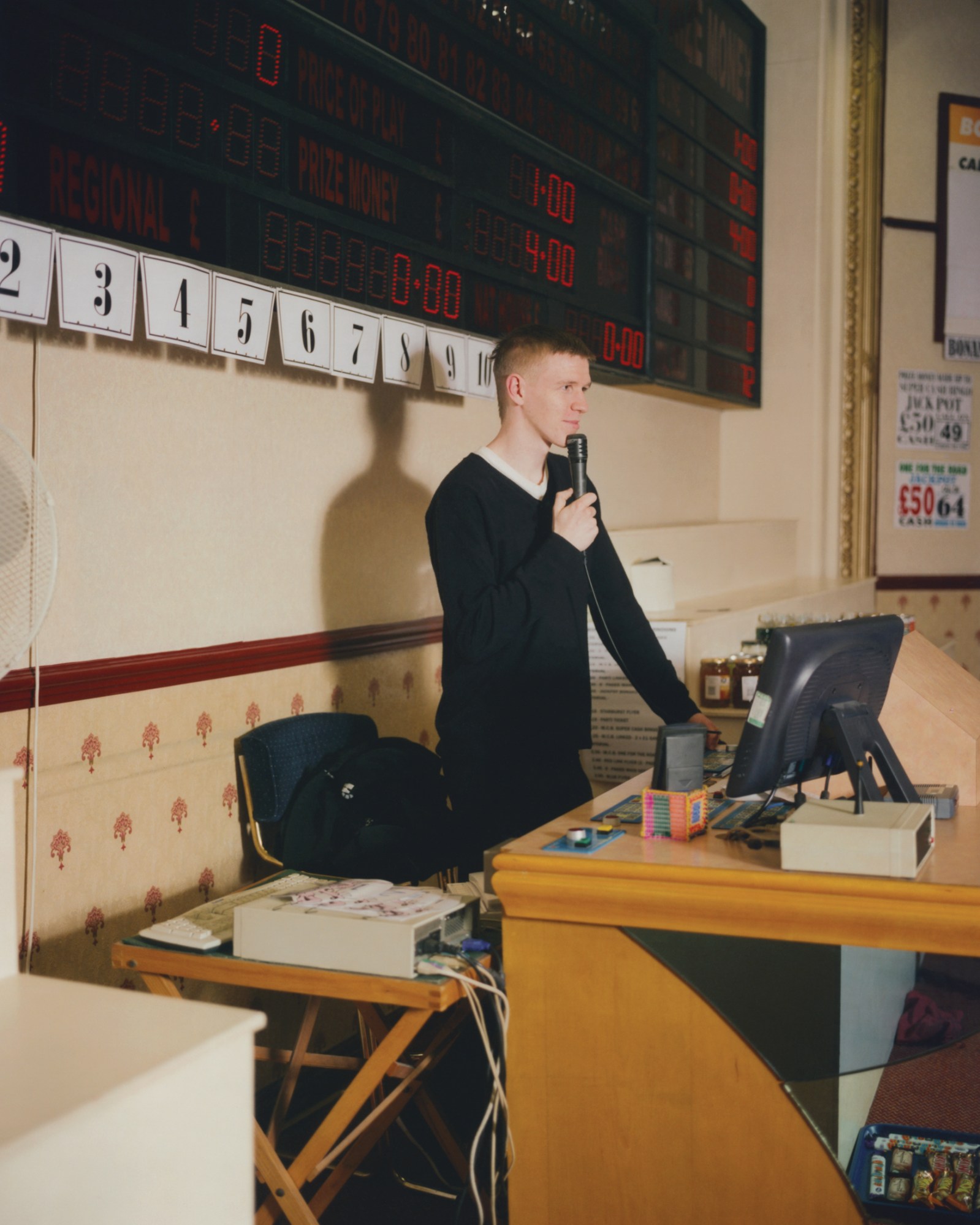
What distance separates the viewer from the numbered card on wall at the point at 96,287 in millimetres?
2115

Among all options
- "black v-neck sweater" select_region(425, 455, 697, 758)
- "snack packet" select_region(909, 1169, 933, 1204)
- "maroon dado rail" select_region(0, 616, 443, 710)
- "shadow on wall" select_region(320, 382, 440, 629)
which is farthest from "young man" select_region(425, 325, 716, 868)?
"snack packet" select_region(909, 1169, 933, 1204)

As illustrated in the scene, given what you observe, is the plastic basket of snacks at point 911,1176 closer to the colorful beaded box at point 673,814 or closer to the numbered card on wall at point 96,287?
the colorful beaded box at point 673,814

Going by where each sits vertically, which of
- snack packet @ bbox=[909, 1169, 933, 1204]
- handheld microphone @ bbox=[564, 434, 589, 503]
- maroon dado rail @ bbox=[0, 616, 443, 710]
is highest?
handheld microphone @ bbox=[564, 434, 589, 503]

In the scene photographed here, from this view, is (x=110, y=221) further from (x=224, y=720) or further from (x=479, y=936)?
(x=479, y=936)

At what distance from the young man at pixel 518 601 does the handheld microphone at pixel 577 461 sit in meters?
0.04

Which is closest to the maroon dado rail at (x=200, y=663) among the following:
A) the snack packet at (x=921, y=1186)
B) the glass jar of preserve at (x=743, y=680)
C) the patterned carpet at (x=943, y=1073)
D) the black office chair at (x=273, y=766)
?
the black office chair at (x=273, y=766)

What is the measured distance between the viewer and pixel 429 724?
355 cm

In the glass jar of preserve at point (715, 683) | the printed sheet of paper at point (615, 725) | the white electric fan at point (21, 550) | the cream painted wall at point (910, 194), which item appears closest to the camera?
the white electric fan at point (21, 550)

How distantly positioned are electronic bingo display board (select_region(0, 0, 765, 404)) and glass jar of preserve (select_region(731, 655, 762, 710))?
1.12 metres

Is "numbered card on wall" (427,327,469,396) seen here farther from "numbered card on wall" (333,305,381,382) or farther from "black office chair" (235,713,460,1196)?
"black office chair" (235,713,460,1196)

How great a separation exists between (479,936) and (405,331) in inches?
60.2

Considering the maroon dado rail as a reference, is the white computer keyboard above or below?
below

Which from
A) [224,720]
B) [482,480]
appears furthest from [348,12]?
[224,720]

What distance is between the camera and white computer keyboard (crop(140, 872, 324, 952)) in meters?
2.01
